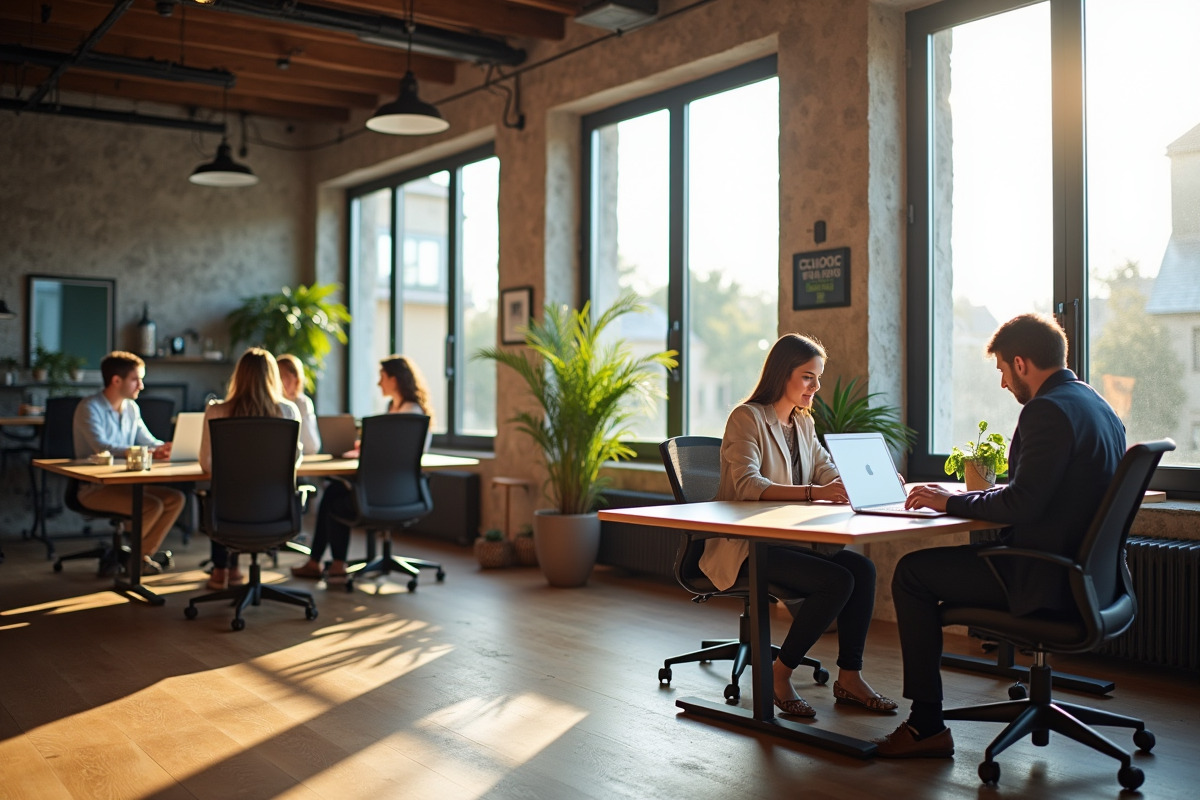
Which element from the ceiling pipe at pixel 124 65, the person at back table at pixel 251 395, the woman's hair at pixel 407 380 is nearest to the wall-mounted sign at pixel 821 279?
the woman's hair at pixel 407 380

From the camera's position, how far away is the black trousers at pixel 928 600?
3139mm

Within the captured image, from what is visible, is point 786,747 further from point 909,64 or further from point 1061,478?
point 909,64

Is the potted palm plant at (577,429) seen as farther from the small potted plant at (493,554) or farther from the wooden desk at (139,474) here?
the wooden desk at (139,474)

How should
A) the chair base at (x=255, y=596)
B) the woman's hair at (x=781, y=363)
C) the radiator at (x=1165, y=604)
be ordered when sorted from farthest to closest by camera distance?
the chair base at (x=255, y=596)
the radiator at (x=1165, y=604)
the woman's hair at (x=781, y=363)

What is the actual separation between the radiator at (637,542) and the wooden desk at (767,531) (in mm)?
2513

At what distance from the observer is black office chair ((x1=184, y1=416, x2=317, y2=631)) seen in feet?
16.8

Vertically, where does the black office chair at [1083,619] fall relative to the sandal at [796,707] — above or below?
above

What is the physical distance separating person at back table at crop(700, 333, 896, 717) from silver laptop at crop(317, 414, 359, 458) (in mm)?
3178

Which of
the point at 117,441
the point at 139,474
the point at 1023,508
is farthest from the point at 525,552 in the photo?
the point at 1023,508

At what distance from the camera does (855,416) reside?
5133 mm

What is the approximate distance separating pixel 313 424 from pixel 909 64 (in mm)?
4076

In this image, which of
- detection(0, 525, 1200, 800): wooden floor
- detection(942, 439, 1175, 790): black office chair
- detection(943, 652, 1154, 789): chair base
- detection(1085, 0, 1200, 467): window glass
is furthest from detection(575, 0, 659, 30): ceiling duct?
detection(943, 652, 1154, 789): chair base

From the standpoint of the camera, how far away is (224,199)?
992 cm

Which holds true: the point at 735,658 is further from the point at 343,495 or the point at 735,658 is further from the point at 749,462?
the point at 343,495
